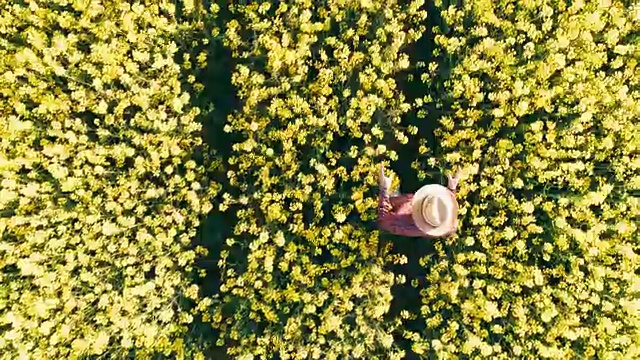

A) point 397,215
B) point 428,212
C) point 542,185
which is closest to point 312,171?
point 397,215

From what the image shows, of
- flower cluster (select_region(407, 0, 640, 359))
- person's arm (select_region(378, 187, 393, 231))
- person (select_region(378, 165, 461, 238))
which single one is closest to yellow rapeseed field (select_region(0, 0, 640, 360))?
flower cluster (select_region(407, 0, 640, 359))

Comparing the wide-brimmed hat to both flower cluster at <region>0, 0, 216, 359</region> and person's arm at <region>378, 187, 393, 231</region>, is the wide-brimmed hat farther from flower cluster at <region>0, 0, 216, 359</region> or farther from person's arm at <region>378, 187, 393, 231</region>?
flower cluster at <region>0, 0, 216, 359</region>

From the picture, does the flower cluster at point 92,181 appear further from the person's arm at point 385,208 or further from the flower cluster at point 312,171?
the person's arm at point 385,208

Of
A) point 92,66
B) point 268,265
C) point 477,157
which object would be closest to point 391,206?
point 477,157

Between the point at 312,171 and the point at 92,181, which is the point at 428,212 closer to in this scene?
the point at 312,171

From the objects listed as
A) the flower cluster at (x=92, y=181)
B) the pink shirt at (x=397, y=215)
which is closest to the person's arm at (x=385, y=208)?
the pink shirt at (x=397, y=215)
